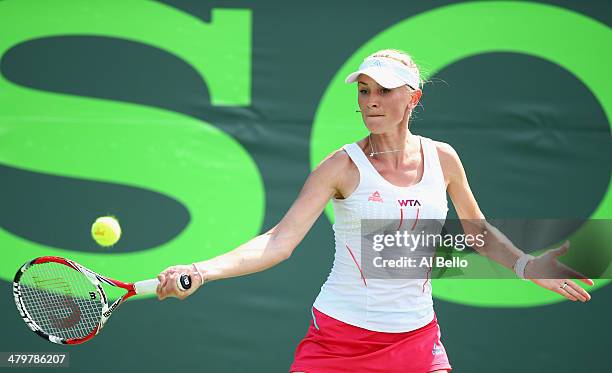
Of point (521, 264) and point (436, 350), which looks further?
point (521, 264)

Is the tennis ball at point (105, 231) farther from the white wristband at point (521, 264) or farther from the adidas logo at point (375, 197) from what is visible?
the white wristband at point (521, 264)

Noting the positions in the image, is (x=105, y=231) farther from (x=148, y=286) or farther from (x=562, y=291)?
(x=562, y=291)

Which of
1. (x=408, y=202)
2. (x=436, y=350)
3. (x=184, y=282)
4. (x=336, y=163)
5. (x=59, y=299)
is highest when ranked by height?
(x=336, y=163)

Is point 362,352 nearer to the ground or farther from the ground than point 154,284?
nearer to the ground

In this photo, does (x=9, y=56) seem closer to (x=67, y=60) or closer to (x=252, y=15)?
(x=67, y=60)

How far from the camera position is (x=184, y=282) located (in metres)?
2.59

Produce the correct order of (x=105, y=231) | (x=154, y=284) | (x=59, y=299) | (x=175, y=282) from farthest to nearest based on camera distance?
(x=105, y=231), (x=59, y=299), (x=154, y=284), (x=175, y=282)


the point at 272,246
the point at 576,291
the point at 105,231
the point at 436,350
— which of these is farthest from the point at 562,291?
the point at 105,231

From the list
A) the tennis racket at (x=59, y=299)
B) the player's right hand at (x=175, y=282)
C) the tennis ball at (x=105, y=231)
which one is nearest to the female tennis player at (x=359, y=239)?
the player's right hand at (x=175, y=282)

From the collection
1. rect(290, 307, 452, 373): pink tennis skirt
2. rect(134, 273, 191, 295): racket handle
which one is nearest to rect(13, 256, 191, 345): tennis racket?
rect(134, 273, 191, 295): racket handle

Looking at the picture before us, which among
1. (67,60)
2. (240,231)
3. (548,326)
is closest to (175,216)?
(240,231)

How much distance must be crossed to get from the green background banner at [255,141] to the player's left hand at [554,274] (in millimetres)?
1352

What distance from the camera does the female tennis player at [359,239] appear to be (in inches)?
115

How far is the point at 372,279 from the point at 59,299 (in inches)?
52.6
